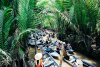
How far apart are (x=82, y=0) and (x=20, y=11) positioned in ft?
12.9

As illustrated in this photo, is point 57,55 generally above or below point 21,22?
below

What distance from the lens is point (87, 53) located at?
559cm

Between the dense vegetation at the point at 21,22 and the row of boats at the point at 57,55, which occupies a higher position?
the dense vegetation at the point at 21,22

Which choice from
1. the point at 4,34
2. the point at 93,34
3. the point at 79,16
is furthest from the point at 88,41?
the point at 4,34

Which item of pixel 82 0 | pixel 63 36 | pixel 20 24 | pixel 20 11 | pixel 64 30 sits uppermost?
pixel 82 0

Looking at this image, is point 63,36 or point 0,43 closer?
point 0,43

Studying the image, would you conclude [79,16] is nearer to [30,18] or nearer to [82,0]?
[82,0]

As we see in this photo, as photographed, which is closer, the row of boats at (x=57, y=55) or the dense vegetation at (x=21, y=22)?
the dense vegetation at (x=21, y=22)

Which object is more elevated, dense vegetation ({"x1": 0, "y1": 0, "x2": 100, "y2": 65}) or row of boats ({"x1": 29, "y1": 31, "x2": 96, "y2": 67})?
dense vegetation ({"x1": 0, "y1": 0, "x2": 100, "y2": 65})

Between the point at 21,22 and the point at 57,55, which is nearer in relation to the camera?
the point at 21,22

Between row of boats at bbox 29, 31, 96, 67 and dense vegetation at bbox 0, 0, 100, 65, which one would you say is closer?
dense vegetation at bbox 0, 0, 100, 65

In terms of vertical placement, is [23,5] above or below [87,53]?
above

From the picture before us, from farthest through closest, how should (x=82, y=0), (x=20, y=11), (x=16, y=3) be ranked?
1. (x=82, y=0)
2. (x=16, y=3)
3. (x=20, y=11)

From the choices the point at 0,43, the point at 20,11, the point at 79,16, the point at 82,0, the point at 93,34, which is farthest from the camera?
the point at 79,16
